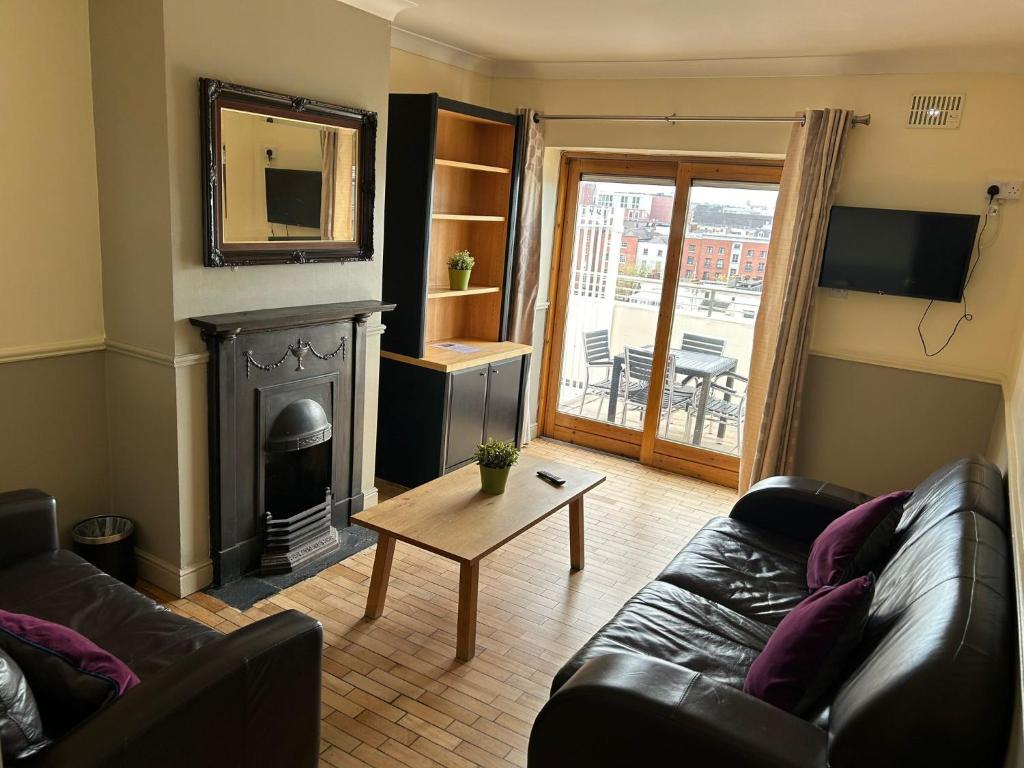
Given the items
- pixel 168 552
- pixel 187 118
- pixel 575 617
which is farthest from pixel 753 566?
pixel 187 118

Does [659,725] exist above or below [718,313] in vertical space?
below

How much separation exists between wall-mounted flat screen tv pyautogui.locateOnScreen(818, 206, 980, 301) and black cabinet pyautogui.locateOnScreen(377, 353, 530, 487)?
1949mm

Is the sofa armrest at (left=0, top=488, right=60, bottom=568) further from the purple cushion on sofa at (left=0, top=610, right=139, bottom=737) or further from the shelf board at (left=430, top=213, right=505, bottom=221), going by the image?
the shelf board at (left=430, top=213, right=505, bottom=221)

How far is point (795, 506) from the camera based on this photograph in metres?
3.03

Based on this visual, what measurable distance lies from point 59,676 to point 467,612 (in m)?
1.46

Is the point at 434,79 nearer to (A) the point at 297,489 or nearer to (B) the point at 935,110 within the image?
(A) the point at 297,489

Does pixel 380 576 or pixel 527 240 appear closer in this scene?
pixel 380 576

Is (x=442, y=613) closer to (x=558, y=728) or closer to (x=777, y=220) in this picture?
(x=558, y=728)

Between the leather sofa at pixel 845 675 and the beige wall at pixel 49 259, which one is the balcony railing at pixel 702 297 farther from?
the beige wall at pixel 49 259

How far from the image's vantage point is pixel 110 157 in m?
2.89

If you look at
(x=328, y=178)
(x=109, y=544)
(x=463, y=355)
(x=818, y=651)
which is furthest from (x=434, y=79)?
(x=818, y=651)

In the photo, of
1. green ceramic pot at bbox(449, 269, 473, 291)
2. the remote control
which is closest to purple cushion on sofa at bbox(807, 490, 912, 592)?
the remote control

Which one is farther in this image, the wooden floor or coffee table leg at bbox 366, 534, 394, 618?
coffee table leg at bbox 366, 534, 394, 618

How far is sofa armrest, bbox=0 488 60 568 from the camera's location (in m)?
2.34
